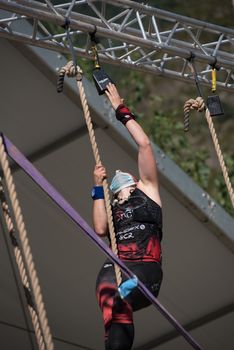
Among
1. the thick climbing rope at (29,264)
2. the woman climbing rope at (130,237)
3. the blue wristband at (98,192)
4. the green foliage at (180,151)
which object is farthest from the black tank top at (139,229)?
the green foliage at (180,151)

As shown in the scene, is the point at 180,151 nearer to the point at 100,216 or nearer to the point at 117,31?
the point at 117,31

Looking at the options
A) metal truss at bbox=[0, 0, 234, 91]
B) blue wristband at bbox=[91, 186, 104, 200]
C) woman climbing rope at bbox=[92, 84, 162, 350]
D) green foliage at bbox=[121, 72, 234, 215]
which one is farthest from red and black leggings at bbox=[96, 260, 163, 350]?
green foliage at bbox=[121, 72, 234, 215]

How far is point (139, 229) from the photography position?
20.1 ft

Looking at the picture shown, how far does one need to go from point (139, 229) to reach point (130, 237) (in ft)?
0.20

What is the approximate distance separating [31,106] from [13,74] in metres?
0.31

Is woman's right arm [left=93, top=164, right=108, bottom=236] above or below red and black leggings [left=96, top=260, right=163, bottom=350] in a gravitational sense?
above

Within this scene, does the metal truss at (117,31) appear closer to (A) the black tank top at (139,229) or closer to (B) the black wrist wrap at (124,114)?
(B) the black wrist wrap at (124,114)

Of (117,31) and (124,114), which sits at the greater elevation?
(117,31)

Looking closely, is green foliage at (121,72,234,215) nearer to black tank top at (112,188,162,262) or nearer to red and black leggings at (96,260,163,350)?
black tank top at (112,188,162,262)

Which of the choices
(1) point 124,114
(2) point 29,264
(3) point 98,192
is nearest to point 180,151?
(1) point 124,114

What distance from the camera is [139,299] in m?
6.00

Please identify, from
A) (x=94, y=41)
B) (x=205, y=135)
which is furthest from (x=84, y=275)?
(x=205, y=135)

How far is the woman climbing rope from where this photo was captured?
5984 millimetres

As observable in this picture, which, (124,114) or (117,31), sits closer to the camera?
(124,114)
